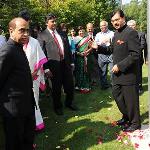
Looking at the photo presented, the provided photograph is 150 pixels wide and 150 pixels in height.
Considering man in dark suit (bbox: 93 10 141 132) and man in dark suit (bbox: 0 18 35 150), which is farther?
man in dark suit (bbox: 93 10 141 132)

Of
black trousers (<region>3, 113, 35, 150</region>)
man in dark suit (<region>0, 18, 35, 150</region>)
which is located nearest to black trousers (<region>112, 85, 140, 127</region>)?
black trousers (<region>3, 113, 35, 150</region>)

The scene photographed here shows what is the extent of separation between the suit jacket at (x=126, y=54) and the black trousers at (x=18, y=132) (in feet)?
8.01

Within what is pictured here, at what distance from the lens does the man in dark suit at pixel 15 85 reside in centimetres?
522

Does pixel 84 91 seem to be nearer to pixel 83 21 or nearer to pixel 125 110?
pixel 125 110

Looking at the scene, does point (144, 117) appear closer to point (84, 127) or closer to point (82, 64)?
point (84, 127)

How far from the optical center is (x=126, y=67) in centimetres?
738

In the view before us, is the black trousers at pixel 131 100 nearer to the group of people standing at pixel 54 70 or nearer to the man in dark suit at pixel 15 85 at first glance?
the group of people standing at pixel 54 70

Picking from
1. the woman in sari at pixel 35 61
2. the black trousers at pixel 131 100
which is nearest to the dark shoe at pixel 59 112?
the woman in sari at pixel 35 61

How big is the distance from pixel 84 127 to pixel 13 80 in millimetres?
3226

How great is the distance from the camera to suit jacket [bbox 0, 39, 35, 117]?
5199mm

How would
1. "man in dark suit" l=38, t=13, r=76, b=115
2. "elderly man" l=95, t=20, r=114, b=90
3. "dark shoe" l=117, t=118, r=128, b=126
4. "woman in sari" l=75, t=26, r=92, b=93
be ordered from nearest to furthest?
"dark shoe" l=117, t=118, r=128, b=126
"man in dark suit" l=38, t=13, r=76, b=115
"elderly man" l=95, t=20, r=114, b=90
"woman in sari" l=75, t=26, r=92, b=93

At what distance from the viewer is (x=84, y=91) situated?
39.7 ft

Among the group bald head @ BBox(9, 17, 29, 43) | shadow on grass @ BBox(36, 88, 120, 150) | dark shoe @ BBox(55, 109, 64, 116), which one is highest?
bald head @ BBox(9, 17, 29, 43)

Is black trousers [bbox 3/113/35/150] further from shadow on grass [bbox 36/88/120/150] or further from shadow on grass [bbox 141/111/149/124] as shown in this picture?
shadow on grass [bbox 141/111/149/124]
